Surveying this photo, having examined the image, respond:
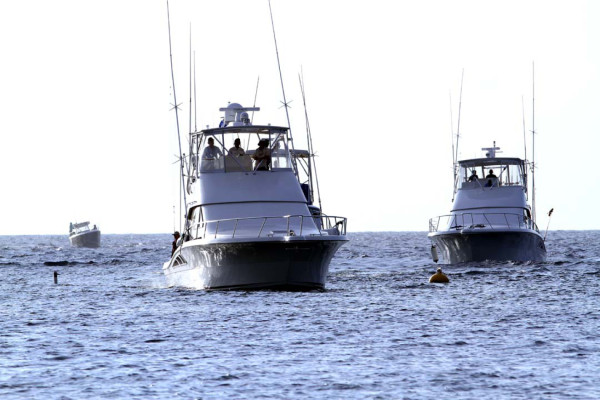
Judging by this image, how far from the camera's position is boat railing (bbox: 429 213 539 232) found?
4362 centimetres

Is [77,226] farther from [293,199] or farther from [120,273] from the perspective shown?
[293,199]

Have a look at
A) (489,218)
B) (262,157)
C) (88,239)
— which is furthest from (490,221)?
(88,239)

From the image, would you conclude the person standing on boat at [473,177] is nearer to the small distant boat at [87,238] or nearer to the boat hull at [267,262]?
the boat hull at [267,262]

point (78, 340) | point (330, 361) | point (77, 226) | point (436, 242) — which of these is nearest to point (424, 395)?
point (330, 361)

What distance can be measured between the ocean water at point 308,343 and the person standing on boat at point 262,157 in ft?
13.3

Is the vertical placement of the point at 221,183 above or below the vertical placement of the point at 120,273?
above

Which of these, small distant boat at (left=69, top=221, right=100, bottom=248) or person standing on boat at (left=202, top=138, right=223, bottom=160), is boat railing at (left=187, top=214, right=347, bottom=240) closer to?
person standing on boat at (left=202, top=138, right=223, bottom=160)

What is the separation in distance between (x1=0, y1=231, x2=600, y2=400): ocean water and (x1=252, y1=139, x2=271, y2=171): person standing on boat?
4067 millimetres

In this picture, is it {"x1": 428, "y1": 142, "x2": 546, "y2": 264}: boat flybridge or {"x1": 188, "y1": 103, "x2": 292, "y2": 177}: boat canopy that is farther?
{"x1": 428, "y1": 142, "x2": 546, "y2": 264}: boat flybridge

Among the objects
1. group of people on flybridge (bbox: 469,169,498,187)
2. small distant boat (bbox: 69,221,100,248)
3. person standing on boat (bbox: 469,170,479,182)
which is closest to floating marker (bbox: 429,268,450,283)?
group of people on flybridge (bbox: 469,169,498,187)

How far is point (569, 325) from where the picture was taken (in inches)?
865

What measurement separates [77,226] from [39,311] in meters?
107

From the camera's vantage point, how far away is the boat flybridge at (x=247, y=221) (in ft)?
87.1

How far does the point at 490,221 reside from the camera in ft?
146
